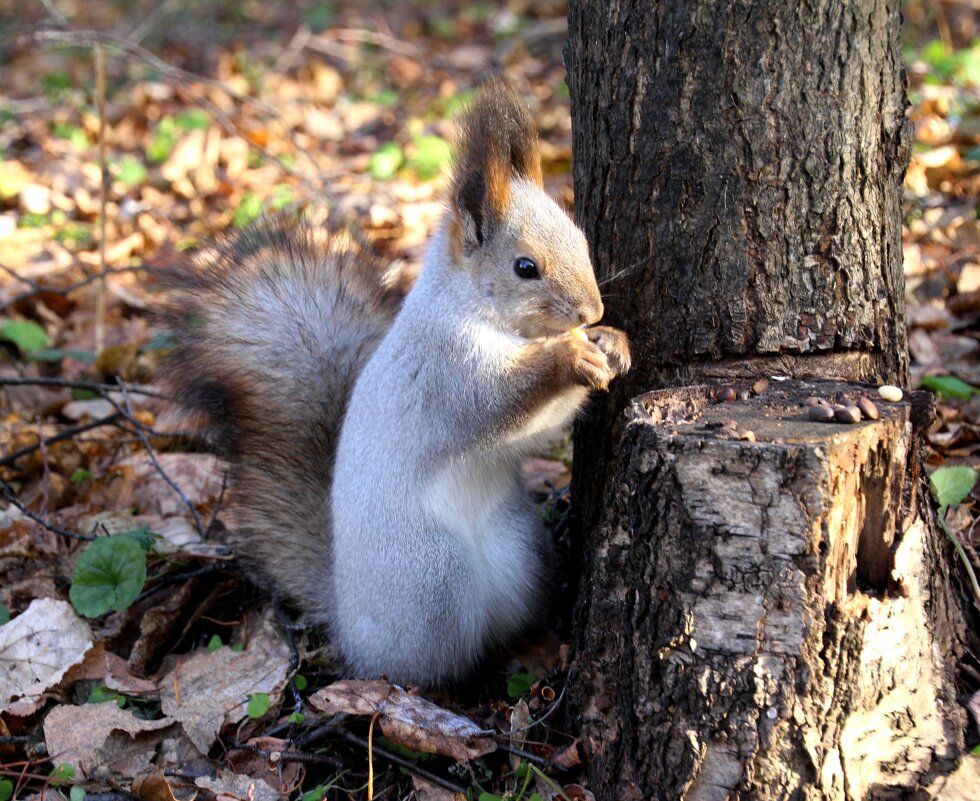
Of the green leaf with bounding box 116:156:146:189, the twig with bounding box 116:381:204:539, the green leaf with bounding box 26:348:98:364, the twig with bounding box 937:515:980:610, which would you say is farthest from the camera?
the green leaf with bounding box 116:156:146:189

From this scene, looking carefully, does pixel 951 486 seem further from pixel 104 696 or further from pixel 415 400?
pixel 104 696

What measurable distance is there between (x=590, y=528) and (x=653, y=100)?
894mm

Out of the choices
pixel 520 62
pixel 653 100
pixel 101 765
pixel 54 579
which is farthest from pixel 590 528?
pixel 520 62

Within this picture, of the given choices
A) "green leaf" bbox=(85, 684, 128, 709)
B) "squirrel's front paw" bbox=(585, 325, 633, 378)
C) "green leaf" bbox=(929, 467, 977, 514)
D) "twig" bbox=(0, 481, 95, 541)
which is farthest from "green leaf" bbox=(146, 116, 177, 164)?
"green leaf" bbox=(929, 467, 977, 514)

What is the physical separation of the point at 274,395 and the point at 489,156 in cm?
78

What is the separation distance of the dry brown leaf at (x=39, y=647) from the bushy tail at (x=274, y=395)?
40 cm

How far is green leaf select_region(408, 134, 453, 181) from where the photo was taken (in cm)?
449

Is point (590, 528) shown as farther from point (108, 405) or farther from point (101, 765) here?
point (108, 405)

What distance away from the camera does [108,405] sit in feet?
10.7

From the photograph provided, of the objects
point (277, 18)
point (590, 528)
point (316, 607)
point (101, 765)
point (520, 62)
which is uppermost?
point (277, 18)

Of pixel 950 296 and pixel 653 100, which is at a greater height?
pixel 653 100

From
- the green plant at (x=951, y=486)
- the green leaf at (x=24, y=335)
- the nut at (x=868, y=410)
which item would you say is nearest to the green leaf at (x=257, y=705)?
the nut at (x=868, y=410)

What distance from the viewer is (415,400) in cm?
198

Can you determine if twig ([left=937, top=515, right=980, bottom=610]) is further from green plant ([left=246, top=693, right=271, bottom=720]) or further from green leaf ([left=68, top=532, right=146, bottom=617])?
green leaf ([left=68, top=532, right=146, bottom=617])
